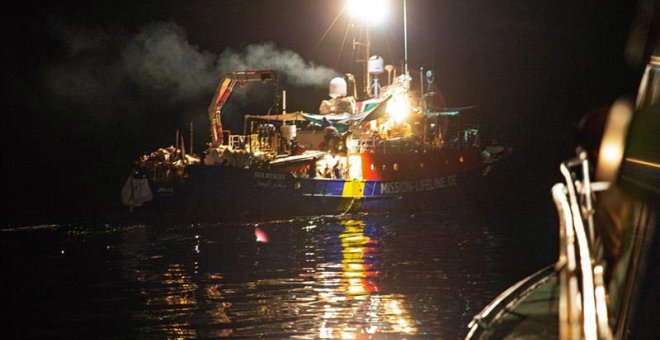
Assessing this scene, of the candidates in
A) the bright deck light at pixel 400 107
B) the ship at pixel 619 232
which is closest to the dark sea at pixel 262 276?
the ship at pixel 619 232

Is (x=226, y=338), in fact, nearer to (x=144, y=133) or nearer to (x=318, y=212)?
(x=318, y=212)

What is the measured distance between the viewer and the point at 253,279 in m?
16.9

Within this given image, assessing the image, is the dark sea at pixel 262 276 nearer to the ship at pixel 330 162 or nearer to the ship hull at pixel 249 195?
the ship hull at pixel 249 195

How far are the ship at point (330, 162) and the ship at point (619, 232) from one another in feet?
85.1

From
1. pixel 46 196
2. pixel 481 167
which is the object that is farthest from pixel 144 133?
pixel 481 167

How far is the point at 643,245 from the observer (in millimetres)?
5000

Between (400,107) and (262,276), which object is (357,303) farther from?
(400,107)

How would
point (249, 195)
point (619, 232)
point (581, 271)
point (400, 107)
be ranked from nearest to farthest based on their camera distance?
point (581, 271)
point (619, 232)
point (249, 195)
point (400, 107)

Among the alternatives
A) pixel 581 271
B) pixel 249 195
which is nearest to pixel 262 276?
pixel 581 271

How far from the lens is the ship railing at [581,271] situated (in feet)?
15.8

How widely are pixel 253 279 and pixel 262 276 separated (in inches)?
16.0

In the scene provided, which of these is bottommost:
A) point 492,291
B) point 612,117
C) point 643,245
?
point 492,291

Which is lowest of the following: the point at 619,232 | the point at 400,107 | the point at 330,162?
the point at 619,232

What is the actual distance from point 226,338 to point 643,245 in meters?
7.40
